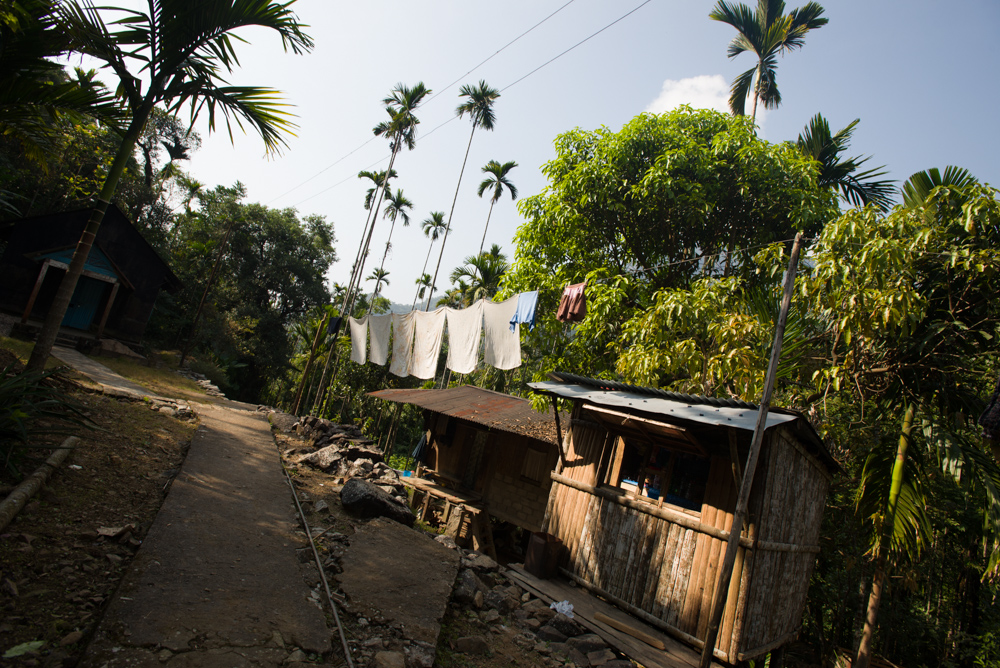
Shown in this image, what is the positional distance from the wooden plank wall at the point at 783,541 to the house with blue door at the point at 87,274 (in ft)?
64.1

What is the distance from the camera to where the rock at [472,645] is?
4610mm

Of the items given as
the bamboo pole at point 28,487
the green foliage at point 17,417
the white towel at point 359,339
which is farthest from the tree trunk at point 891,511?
the white towel at point 359,339

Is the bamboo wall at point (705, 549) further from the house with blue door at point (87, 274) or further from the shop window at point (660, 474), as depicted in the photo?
the house with blue door at point (87, 274)

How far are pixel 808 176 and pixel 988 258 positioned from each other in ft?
13.3

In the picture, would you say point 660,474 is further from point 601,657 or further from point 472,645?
point 472,645

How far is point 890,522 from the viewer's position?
6.63 meters

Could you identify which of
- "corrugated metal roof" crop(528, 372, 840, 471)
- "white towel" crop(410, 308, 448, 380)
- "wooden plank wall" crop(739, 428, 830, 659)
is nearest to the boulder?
"corrugated metal roof" crop(528, 372, 840, 471)

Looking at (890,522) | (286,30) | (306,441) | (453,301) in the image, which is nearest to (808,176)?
(890,522)

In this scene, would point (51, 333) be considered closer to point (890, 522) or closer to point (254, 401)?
point (890, 522)

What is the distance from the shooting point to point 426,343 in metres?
11.4

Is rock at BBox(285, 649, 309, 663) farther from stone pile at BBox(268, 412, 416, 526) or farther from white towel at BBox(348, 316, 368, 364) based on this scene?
white towel at BBox(348, 316, 368, 364)

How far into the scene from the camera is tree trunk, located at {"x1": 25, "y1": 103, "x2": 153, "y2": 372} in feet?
18.9

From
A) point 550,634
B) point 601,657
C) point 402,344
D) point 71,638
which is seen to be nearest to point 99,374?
point 402,344

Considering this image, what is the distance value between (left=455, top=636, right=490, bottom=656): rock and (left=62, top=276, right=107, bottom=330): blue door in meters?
19.4
